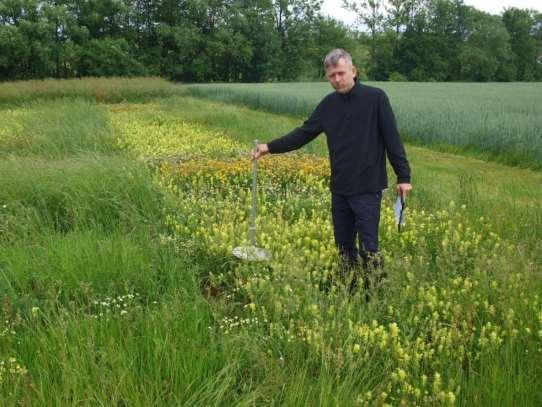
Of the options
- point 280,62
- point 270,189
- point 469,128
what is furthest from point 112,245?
point 280,62

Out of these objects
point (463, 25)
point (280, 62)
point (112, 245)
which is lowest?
point (112, 245)

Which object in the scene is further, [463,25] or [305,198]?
[463,25]

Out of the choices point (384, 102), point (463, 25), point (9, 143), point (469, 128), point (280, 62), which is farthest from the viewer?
point (463, 25)

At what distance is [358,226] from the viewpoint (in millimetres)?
4113

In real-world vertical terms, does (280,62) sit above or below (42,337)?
above

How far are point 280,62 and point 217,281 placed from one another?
60.3m

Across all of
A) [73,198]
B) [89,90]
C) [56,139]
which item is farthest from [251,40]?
[73,198]

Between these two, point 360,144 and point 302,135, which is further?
point 302,135

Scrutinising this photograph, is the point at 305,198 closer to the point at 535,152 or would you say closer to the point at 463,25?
the point at 535,152

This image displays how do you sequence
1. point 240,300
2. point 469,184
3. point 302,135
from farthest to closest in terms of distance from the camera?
point 469,184, point 302,135, point 240,300

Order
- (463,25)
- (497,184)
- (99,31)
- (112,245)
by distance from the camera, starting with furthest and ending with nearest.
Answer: (463,25) < (99,31) < (497,184) < (112,245)

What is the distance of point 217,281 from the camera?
4371 millimetres

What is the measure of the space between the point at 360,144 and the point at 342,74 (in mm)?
549

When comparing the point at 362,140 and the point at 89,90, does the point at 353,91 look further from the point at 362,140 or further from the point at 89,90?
the point at 89,90
